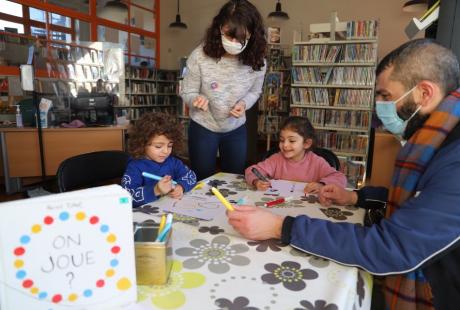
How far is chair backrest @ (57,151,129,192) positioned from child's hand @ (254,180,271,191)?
0.73 meters

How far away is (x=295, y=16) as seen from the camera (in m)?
6.50

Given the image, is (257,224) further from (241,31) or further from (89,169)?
(241,31)

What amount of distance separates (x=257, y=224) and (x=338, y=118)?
3.91 m

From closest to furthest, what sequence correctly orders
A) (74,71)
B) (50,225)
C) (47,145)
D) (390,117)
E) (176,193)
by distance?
1. (50,225)
2. (390,117)
3. (176,193)
4. (47,145)
5. (74,71)

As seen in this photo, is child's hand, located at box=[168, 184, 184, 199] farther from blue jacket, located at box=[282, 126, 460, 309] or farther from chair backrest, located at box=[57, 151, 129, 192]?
blue jacket, located at box=[282, 126, 460, 309]

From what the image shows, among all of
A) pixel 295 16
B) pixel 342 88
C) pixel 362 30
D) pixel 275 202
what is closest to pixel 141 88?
pixel 295 16

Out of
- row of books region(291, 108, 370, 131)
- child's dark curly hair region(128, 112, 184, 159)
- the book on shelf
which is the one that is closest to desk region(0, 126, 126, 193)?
child's dark curly hair region(128, 112, 184, 159)

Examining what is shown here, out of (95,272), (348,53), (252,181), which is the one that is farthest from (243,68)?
(348,53)

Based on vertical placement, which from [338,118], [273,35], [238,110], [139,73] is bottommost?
[338,118]

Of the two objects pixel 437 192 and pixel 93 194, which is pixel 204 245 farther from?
pixel 437 192

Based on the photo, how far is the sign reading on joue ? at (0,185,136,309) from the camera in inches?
20.1

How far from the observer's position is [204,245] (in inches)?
33.8

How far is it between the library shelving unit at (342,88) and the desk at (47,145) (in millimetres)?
2489

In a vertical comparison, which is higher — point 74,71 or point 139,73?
point 139,73
